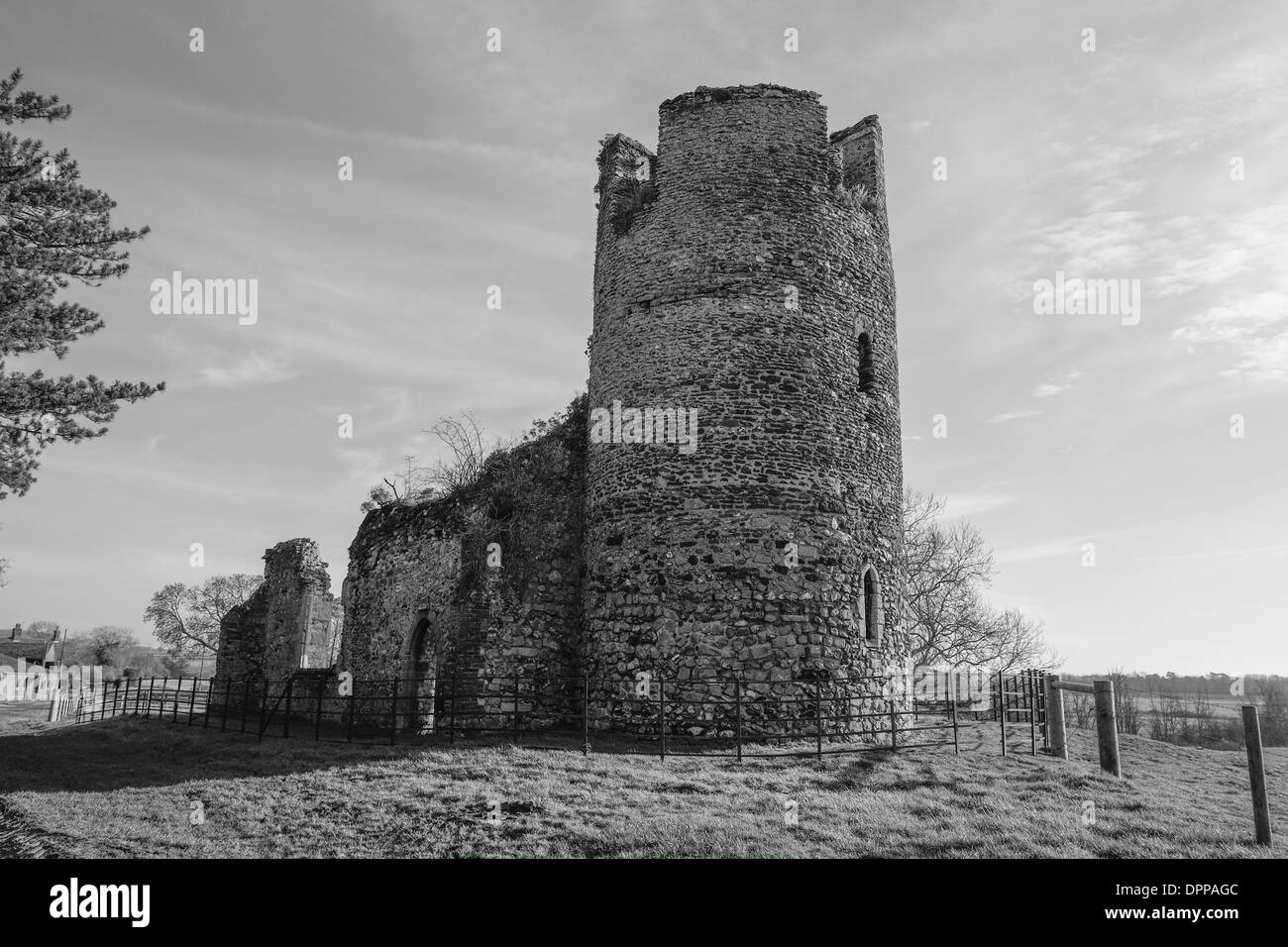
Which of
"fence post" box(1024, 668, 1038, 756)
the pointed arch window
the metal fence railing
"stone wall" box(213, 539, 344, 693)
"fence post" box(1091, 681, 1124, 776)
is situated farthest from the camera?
"stone wall" box(213, 539, 344, 693)

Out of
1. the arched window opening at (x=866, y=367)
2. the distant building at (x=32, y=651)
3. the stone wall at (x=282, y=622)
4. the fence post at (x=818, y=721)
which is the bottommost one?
the distant building at (x=32, y=651)

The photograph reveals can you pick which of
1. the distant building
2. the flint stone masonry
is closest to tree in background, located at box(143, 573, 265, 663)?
the distant building

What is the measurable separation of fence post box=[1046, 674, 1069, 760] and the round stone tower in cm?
260

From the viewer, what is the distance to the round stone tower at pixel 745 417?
48.3ft

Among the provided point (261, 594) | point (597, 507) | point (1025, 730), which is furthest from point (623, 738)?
point (261, 594)

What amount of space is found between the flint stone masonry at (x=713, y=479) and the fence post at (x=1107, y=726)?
3.43 metres

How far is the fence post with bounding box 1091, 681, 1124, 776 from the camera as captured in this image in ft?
42.5

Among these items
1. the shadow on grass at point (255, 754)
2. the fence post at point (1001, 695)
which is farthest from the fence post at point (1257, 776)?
the fence post at point (1001, 695)

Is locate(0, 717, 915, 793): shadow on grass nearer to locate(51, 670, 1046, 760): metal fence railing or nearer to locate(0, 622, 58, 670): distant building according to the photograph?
locate(51, 670, 1046, 760): metal fence railing

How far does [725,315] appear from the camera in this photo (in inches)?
625

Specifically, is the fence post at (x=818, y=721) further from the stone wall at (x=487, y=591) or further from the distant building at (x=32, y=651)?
the distant building at (x=32, y=651)
